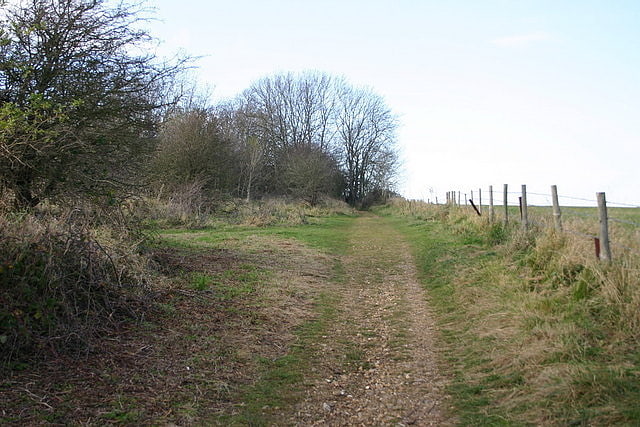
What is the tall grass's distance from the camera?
13.6 ft

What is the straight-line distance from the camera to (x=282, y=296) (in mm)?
8609

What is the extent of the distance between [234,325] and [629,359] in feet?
15.4

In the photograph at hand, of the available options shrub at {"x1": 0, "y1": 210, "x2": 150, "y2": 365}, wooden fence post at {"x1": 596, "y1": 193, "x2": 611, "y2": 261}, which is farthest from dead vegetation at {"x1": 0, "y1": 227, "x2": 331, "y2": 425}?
wooden fence post at {"x1": 596, "y1": 193, "x2": 611, "y2": 261}

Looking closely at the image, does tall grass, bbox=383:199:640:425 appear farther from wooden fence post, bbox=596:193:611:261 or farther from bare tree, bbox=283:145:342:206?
bare tree, bbox=283:145:342:206

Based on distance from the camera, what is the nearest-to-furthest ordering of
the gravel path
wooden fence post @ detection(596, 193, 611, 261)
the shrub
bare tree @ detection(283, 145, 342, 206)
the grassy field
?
the grassy field, the gravel path, the shrub, wooden fence post @ detection(596, 193, 611, 261), bare tree @ detection(283, 145, 342, 206)

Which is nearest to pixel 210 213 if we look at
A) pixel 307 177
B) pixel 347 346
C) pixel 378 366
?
pixel 307 177

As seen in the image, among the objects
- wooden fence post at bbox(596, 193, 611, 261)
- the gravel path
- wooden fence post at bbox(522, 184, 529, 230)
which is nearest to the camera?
the gravel path

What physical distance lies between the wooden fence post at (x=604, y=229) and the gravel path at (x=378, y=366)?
102 inches

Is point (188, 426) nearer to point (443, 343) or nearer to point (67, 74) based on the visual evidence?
point (443, 343)

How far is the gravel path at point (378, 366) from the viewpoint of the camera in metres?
4.53

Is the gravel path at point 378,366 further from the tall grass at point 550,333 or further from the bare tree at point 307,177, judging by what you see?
the bare tree at point 307,177

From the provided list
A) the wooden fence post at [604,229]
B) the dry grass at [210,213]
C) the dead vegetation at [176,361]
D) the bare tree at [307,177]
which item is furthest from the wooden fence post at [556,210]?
the bare tree at [307,177]

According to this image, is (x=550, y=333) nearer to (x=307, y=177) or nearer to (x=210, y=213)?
(x=210, y=213)

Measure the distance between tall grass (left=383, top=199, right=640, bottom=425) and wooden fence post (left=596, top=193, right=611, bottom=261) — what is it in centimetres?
15
